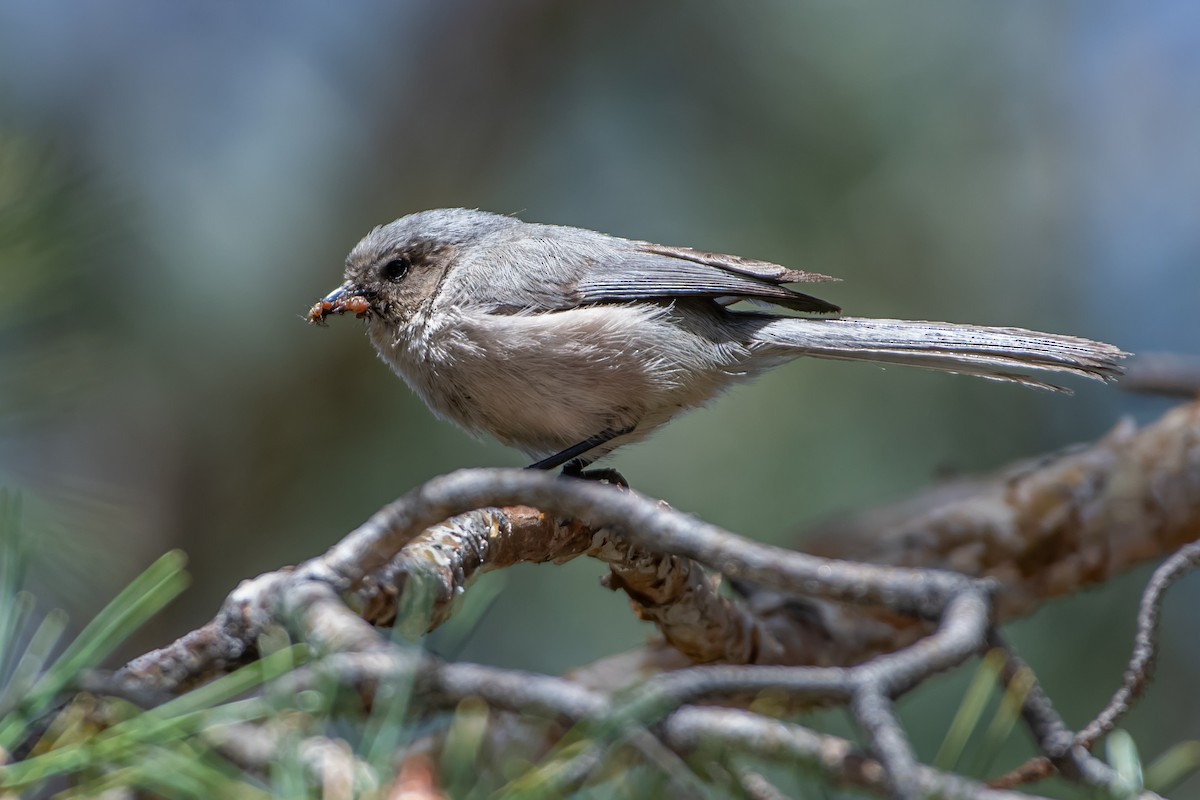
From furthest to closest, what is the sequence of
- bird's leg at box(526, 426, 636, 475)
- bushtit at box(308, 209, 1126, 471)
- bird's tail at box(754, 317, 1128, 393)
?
1. bird's leg at box(526, 426, 636, 475)
2. bushtit at box(308, 209, 1126, 471)
3. bird's tail at box(754, 317, 1128, 393)

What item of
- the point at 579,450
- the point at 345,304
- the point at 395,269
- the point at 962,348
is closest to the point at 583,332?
the point at 579,450

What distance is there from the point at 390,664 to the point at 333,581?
28cm

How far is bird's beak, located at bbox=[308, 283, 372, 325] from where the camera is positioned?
11.8 ft

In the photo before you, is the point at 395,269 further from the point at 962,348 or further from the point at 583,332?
the point at 962,348

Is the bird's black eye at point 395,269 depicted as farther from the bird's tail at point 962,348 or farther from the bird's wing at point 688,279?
the bird's tail at point 962,348

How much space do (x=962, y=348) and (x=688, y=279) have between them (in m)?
0.93

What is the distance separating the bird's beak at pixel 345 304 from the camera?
3609 millimetres

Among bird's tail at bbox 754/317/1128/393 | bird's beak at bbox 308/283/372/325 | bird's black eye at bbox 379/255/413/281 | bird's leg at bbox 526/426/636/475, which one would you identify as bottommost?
bird's leg at bbox 526/426/636/475

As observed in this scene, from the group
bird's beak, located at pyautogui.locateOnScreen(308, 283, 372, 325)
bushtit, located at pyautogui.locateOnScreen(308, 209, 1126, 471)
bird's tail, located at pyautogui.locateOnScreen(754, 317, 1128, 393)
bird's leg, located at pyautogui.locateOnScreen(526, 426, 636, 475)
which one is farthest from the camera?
bird's beak, located at pyautogui.locateOnScreen(308, 283, 372, 325)

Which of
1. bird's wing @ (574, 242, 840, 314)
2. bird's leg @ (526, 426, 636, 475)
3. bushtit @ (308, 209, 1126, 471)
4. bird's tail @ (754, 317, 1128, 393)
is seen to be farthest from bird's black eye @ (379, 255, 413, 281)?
bird's tail @ (754, 317, 1128, 393)

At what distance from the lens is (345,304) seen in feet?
11.9

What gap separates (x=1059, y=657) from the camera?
184 inches

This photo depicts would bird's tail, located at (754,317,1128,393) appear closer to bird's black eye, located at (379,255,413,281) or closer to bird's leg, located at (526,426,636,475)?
bird's leg, located at (526,426,636,475)

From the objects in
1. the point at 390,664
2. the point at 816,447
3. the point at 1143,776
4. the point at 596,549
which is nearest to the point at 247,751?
the point at 390,664
